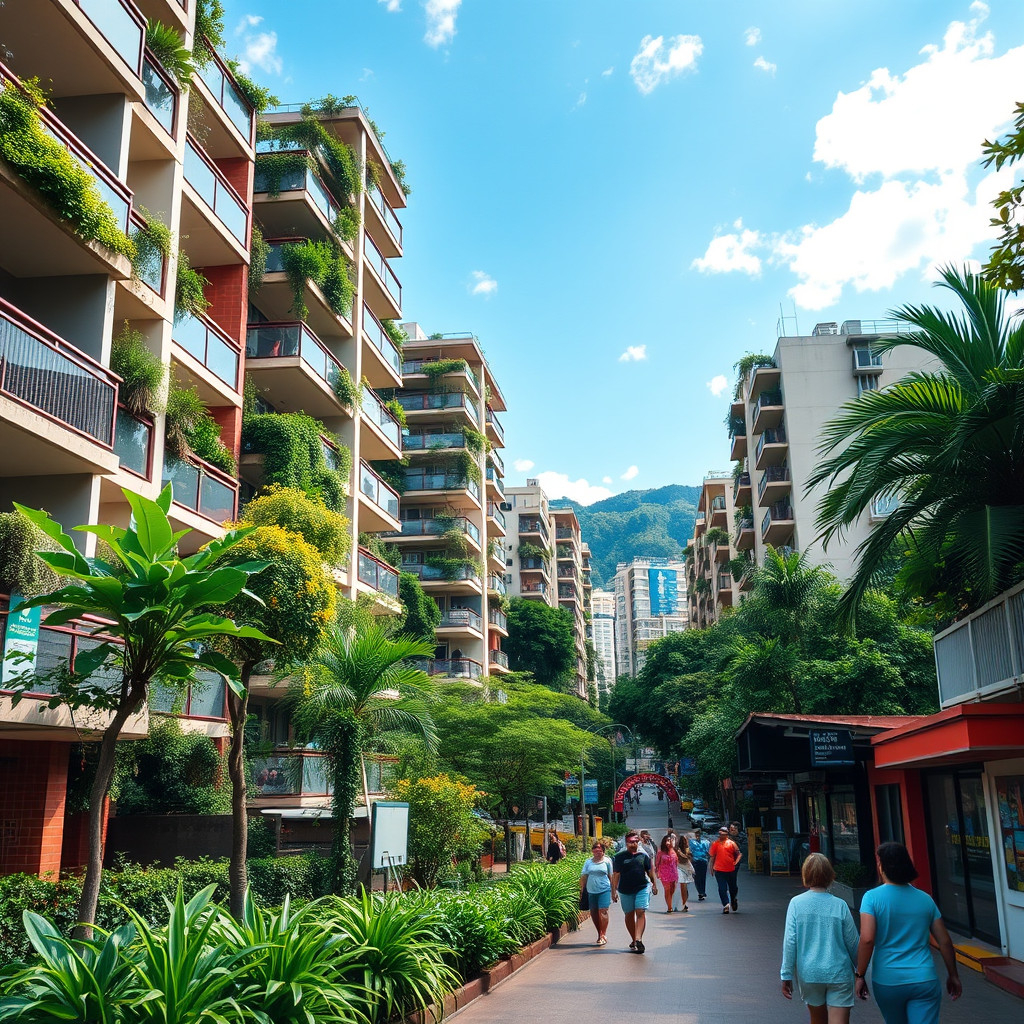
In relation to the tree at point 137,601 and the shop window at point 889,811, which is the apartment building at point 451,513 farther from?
the tree at point 137,601

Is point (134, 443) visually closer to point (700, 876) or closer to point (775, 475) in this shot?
point (700, 876)

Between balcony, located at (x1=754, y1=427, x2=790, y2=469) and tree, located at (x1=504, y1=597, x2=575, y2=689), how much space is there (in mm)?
19881

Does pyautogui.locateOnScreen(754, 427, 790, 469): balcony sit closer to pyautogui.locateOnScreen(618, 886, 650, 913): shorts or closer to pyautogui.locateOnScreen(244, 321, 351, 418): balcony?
pyautogui.locateOnScreen(244, 321, 351, 418): balcony

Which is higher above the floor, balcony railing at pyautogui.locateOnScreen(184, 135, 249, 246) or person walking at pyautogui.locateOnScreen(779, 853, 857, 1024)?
balcony railing at pyautogui.locateOnScreen(184, 135, 249, 246)

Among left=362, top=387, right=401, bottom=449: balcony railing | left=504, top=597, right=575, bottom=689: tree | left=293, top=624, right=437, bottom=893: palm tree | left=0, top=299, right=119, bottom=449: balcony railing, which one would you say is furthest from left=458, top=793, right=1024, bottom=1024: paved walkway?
left=504, top=597, right=575, bottom=689: tree

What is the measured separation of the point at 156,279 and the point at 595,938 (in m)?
13.7

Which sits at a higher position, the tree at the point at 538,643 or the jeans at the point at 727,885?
the tree at the point at 538,643

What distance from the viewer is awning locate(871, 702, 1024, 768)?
10.2 metres

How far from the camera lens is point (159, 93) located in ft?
60.5

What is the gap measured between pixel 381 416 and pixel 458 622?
16424 mm

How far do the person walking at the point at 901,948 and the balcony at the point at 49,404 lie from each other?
11.2 metres

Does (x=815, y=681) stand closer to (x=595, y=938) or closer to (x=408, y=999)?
(x=595, y=938)

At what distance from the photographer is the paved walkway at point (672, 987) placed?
9406 millimetres

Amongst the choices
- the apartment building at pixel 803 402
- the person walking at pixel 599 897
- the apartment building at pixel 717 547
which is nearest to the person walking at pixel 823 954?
the person walking at pixel 599 897
